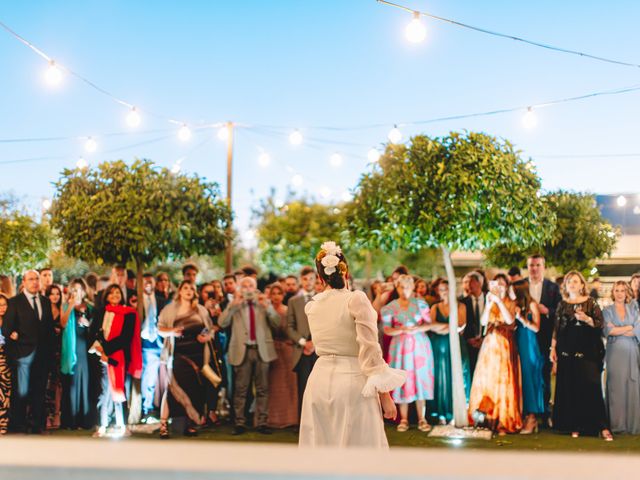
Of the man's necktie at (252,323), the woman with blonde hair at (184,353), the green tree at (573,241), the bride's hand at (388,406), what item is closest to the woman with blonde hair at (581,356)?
the man's necktie at (252,323)

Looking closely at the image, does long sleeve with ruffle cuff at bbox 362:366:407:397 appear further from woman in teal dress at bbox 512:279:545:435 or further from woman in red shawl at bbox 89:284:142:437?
woman in red shawl at bbox 89:284:142:437

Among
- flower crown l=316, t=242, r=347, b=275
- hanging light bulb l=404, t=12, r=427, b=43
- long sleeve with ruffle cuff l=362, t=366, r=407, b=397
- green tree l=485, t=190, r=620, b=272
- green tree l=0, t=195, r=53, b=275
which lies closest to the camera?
long sleeve with ruffle cuff l=362, t=366, r=407, b=397

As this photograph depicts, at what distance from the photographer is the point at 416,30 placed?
278 inches

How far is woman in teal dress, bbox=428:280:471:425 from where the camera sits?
8.48m

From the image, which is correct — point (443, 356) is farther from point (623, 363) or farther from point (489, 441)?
point (623, 363)

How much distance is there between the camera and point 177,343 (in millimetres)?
7723

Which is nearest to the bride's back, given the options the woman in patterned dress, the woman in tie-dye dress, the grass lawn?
the grass lawn

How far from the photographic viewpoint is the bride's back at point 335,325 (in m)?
4.06

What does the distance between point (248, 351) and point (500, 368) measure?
2.69m

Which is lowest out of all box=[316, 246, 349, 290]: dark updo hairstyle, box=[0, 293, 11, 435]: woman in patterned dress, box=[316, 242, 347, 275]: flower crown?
box=[0, 293, 11, 435]: woman in patterned dress

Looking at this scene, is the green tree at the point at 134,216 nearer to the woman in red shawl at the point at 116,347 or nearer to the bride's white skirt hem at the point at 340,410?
the woman in red shawl at the point at 116,347

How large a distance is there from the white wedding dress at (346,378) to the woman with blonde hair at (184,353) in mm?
3754

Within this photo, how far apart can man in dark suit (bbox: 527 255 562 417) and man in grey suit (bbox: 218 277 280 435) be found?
9.92ft

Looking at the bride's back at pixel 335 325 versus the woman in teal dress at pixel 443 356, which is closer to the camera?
the bride's back at pixel 335 325
